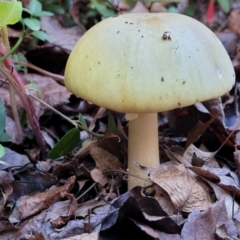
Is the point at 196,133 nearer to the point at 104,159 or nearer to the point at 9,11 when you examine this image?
the point at 104,159

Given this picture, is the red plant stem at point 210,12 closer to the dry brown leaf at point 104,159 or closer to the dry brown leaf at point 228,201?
the dry brown leaf at point 104,159

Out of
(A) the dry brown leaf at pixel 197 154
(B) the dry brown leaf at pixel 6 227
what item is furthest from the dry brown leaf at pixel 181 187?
(B) the dry brown leaf at pixel 6 227

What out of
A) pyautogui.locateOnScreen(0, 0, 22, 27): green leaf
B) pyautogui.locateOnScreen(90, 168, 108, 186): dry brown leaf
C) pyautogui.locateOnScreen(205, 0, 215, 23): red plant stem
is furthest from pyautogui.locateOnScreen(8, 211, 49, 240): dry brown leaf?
pyautogui.locateOnScreen(205, 0, 215, 23): red plant stem

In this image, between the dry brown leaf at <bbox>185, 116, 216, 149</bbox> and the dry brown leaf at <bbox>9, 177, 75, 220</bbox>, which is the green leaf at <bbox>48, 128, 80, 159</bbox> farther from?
the dry brown leaf at <bbox>185, 116, 216, 149</bbox>

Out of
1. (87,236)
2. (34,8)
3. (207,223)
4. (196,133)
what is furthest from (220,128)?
(34,8)

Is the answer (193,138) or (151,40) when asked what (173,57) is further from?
(193,138)
